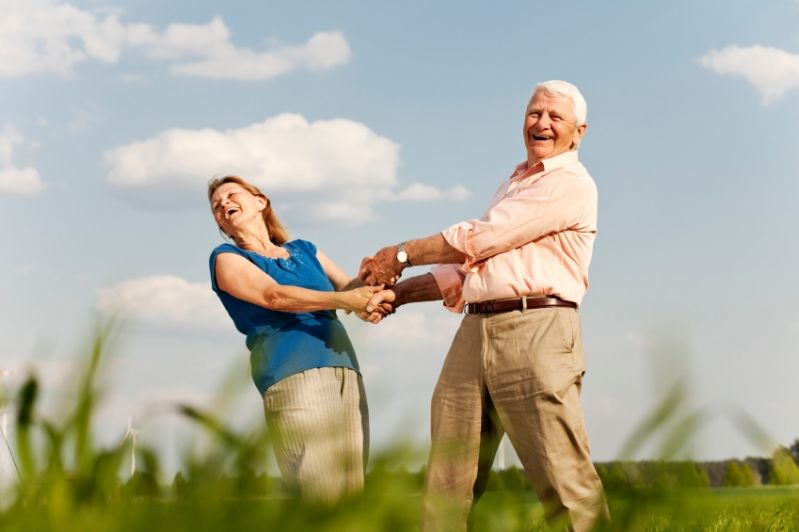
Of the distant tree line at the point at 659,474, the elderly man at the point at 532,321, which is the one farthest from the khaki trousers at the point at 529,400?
the distant tree line at the point at 659,474

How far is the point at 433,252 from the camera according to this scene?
448cm

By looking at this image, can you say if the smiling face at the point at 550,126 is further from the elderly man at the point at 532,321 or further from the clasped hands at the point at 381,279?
the clasped hands at the point at 381,279

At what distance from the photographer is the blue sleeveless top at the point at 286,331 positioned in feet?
13.8

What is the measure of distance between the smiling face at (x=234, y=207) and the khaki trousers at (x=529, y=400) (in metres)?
1.15

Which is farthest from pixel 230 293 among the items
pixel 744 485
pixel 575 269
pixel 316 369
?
pixel 744 485

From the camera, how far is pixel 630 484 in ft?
5.57

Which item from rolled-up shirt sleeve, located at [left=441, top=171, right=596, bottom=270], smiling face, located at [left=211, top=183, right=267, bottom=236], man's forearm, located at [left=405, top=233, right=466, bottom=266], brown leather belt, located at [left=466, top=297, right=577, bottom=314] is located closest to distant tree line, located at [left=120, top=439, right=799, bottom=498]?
brown leather belt, located at [left=466, top=297, right=577, bottom=314]

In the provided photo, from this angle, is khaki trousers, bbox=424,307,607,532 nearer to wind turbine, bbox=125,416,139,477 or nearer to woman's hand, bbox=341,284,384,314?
woman's hand, bbox=341,284,384,314

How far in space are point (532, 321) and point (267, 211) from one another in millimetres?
1468

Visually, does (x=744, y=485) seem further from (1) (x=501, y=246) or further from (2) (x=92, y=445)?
(2) (x=92, y=445)

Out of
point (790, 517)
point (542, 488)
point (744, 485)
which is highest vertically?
point (542, 488)

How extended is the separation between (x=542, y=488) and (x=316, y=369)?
3.35 ft

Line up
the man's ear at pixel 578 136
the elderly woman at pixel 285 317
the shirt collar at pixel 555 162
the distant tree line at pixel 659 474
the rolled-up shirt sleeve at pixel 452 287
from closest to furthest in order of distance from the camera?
the distant tree line at pixel 659 474
the elderly woman at pixel 285 317
the shirt collar at pixel 555 162
the man's ear at pixel 578 136
the rolled-up shirt sleeve at pixel 452 287

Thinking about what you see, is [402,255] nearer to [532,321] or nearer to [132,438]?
[532,321]
